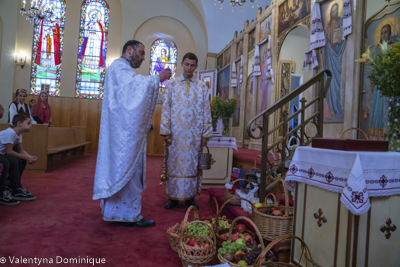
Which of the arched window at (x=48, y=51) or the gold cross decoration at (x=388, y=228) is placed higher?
the arched window at (x=48, y=51)

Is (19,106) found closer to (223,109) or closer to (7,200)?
(7,200)

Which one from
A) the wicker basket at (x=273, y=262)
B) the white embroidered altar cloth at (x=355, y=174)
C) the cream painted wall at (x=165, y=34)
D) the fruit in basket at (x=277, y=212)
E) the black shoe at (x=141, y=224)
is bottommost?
the black shoe at (x=141, y=224)

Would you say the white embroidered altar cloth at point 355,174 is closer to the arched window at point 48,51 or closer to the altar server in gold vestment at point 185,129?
the altar server in gold vestment at point 185,129

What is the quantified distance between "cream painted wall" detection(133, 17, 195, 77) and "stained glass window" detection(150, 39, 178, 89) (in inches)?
7.8

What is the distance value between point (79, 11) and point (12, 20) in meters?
2.73

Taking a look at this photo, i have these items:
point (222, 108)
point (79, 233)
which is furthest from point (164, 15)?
point (79, 233)

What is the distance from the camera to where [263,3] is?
11.0 meters

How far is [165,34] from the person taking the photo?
1398 cm

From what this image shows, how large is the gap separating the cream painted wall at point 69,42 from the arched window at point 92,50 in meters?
0.21

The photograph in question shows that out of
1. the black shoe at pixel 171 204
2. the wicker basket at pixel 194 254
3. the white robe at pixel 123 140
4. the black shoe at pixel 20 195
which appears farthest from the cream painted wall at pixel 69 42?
the wicker basket at pixel 194 254

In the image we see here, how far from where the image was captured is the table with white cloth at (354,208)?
165cm

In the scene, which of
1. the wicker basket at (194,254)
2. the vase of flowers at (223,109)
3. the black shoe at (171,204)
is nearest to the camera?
the wicker basket at (194,254)

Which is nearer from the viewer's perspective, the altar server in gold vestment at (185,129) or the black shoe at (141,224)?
the black shoe at (141,224)

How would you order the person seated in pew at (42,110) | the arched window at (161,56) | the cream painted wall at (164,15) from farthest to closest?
1. the arched window at (161,56)
2. the cream painted wall at (164,15)
3. the person seated in pew at (42,110)
